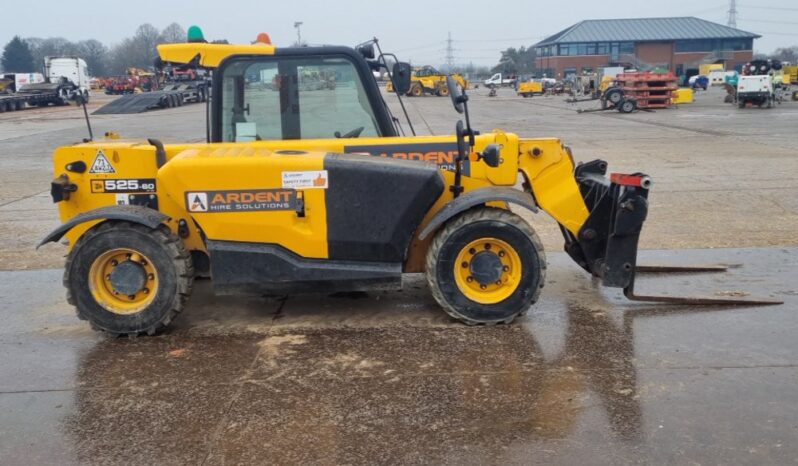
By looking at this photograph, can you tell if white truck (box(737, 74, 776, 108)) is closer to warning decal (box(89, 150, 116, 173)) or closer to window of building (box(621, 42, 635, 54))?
warning decal (box(89, 150, 116, 173))

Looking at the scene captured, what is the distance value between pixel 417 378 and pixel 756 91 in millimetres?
35820

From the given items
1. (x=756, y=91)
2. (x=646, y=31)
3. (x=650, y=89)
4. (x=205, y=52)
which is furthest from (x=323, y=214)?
(x=646, y=31)

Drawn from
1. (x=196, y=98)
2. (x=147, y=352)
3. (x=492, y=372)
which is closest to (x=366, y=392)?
(x=492, y=372)

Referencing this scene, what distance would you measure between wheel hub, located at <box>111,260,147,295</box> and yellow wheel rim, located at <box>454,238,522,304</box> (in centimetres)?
227

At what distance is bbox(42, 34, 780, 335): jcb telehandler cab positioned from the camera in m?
5.39

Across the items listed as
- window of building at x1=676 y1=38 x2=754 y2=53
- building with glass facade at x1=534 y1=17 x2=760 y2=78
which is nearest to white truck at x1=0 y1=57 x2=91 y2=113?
building with glass facade at x1=534 y1=17 x2=760 y2=78

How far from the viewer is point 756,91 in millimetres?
35562

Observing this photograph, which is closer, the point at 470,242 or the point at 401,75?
the point at 470,242

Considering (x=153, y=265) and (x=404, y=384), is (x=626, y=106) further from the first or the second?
(x=404, y=384)

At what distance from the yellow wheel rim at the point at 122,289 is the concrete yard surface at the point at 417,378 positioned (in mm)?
272

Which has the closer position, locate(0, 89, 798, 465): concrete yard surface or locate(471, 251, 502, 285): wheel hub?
locate(0, 89, 798, 465): concrete yard surface

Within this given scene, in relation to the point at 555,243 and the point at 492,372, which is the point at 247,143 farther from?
the point at 555,243

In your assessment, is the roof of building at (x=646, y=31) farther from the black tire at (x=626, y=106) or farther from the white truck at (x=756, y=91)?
the black tire at (x=626, y=106)

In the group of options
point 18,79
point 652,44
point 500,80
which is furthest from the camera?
point 652,44
